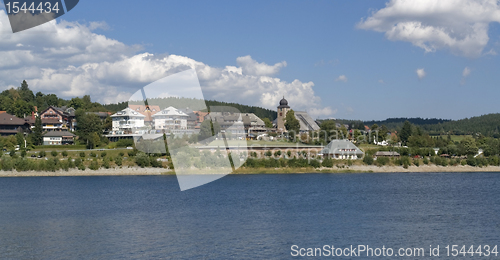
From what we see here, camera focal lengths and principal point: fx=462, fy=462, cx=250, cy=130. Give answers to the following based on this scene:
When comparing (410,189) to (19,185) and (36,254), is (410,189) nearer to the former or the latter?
(36,254)

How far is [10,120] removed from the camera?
239ft

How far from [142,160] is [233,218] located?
2814cm

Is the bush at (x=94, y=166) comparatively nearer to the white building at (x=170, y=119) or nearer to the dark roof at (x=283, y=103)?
the white building at (x=170, y=119)

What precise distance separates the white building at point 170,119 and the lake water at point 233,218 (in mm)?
33139

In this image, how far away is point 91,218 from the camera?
26000 millimetres

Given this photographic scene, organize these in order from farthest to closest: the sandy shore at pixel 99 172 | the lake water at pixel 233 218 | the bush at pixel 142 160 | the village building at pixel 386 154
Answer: the village building at pixel 386 154
the bush at pixel 142 160
the sandy shore at pixel 99 172
the lake water at pixel 233 218

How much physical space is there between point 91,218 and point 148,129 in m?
46.5

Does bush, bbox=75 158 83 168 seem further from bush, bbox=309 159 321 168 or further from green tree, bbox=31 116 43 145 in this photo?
bush, bbox=309 159 321 168

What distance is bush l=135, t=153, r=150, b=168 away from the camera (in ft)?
168

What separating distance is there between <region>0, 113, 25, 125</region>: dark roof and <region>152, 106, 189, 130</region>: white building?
20.8 meters

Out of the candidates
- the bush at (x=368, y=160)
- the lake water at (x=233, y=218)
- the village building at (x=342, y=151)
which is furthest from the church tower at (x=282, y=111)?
the lake water at (x=233, y=218)

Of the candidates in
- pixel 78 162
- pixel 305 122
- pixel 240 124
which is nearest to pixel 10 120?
pixel 78 162

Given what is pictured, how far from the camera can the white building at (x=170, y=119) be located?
7662 centimetres

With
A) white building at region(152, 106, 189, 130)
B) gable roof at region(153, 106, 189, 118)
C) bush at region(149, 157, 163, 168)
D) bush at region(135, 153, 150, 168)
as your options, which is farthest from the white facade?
bush at region(149, 157, 163, 168)
